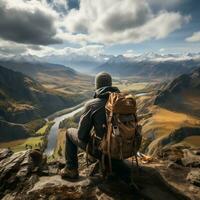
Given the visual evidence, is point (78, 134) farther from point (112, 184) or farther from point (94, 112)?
point (112, 184)

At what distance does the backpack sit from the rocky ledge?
1.47 meters

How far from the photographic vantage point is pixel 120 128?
37.6 ft

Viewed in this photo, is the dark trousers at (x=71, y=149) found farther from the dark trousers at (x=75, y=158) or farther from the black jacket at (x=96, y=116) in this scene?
the black jacket at (x=96, y=116)

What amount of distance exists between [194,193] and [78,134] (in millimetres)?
6164

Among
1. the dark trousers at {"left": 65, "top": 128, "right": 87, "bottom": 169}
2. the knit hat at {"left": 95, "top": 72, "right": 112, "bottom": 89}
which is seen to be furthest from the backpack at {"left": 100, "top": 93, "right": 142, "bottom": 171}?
the dark trousers at {"left": 65, "top": 128, "right": 87, "bottom": 169}

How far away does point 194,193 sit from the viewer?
1279 centimetres

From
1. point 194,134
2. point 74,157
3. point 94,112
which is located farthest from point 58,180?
point 194,134

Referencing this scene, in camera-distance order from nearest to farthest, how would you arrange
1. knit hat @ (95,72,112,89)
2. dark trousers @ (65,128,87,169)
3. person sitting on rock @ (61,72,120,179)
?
person sitting on rock @ (61,72,120,179) → knit hat @ (95,72,112,89) → dark trousers @ (65,128,87,169)

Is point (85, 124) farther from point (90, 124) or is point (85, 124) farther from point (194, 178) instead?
point (194, 178)

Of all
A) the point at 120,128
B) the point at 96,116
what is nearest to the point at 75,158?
the point at 96,116

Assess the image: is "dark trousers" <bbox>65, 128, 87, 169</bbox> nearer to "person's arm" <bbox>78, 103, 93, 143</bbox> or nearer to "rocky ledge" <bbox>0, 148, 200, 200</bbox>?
"person's arm" <bbox>78, 103, 93, 143</bbox>

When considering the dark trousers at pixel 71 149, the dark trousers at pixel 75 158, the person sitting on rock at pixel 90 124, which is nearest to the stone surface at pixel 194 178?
the dark trousers at pixel 75 158

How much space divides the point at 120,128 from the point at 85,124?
191cm

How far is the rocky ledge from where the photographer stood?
1222 cm
